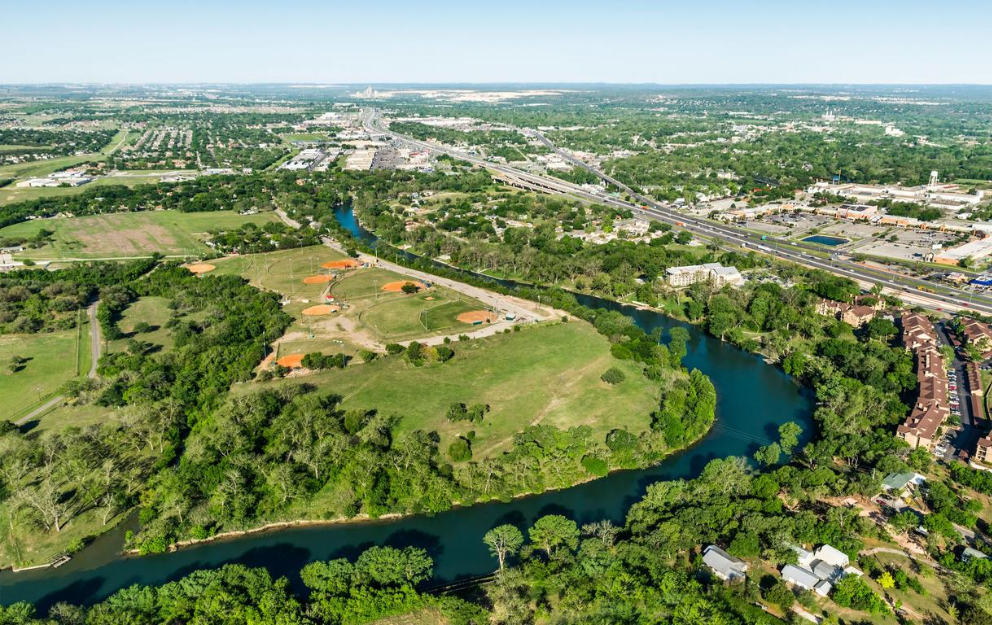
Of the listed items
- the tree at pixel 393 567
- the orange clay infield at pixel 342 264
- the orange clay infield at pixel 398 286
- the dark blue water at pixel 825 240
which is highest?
the orange clay infield at pixel 342 264

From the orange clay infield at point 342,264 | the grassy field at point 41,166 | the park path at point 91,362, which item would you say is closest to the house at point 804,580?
the park path at point 91,362

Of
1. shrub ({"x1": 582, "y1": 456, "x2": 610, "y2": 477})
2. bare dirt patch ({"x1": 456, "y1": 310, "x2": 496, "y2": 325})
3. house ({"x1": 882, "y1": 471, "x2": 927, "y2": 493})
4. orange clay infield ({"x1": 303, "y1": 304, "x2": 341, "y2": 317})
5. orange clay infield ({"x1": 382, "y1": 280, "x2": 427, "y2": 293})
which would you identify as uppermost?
orange clay infield ({"x1": 382, "y1": 280, "x2": 427, "y2": 293})

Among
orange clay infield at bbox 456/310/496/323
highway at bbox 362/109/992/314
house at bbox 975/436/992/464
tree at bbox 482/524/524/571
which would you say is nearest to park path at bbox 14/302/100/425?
orange clay infield at bbox 456/310/496/323

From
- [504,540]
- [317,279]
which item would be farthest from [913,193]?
[504,540]

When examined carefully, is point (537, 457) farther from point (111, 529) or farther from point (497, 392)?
point (111, 529)

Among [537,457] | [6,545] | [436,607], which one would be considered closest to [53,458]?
[6,545]

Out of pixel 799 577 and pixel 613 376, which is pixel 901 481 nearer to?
pixel 799 577

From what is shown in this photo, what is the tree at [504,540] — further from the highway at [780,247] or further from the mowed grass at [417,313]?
the highway at [780,247]

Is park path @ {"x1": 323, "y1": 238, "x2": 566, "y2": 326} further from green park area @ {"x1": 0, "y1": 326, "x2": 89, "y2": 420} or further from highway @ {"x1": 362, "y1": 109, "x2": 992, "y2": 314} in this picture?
highway @ {"x1": 362, "y1": 109, "x2": 992, "y2": 314}
